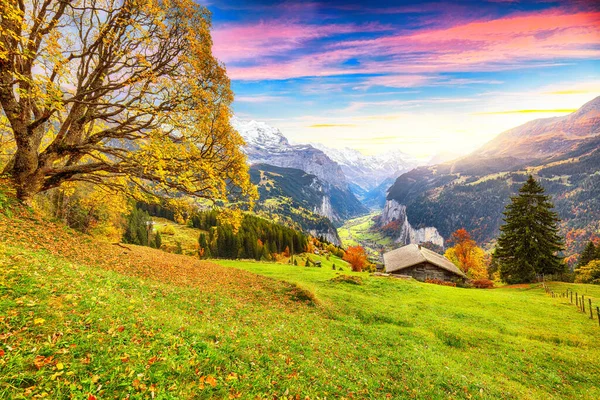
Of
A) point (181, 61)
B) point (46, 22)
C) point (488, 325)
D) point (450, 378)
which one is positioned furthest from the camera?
point (488, 325)

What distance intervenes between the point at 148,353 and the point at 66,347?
6.46ft

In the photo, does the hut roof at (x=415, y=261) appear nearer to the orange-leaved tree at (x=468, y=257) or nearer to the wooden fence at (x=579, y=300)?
the orange-leaved tree at (x=468, y=257)

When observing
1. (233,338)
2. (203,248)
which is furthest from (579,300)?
(203,248)

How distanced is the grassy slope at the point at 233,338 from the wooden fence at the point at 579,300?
2631 millimetres

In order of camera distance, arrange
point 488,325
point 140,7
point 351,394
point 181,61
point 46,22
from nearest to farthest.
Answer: point 351,394 < point 46,22 < point 140,7 < point 181,61 < point 488,325

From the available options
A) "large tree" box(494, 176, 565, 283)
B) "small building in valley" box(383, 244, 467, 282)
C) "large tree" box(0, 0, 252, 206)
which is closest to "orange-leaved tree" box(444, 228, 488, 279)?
"small building in valley" box(383, 244, 467, 282)

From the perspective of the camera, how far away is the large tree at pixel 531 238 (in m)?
49.2

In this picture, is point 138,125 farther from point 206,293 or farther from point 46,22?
point 206,293

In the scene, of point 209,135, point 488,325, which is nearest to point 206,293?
point 209,135

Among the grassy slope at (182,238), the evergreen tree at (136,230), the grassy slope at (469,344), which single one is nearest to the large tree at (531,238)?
the grassy slope at (469,344)

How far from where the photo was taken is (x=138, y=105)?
16.6 m

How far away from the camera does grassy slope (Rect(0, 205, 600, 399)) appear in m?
6.93

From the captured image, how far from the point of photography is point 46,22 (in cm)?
1394

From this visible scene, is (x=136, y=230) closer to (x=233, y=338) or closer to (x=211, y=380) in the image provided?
(x=233, y=338)
